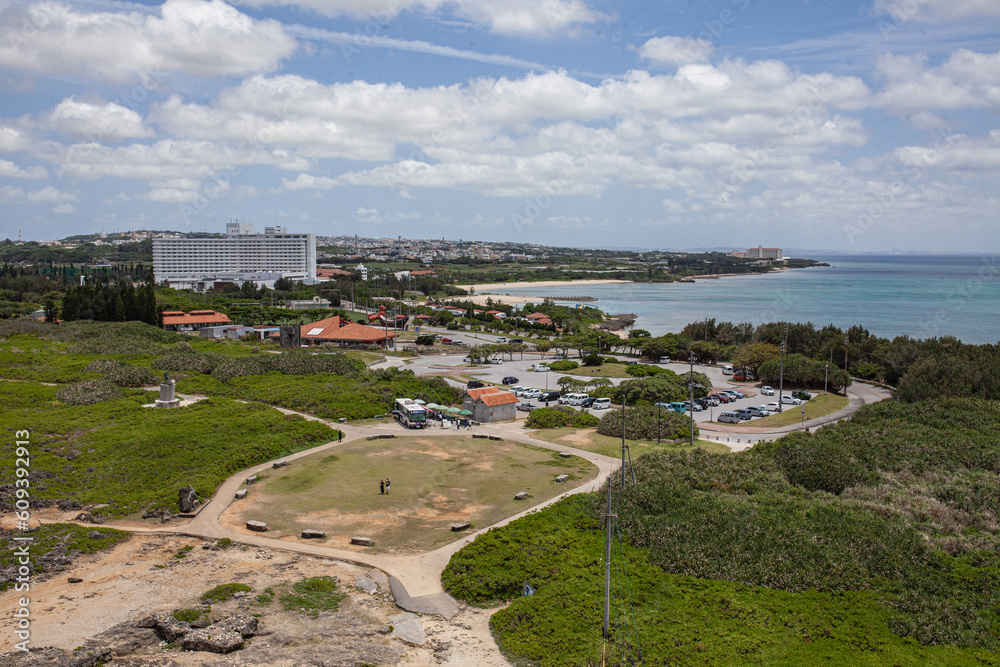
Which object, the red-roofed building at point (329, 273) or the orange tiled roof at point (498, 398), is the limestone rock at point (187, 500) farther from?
the red-roofed building at point (329, 273)

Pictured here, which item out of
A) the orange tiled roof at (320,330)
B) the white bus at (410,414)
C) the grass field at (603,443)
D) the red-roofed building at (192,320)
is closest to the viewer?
the grass field at (603,443)

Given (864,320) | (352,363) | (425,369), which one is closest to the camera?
(352,363)

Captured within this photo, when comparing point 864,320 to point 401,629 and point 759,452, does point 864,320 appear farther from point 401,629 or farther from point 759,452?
point 401,629

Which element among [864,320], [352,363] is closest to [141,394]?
[352,363]

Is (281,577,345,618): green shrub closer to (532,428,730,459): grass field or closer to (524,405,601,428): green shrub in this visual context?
(532,428,730,459): grass field

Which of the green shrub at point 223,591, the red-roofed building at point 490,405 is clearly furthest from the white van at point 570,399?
the green shrub at point 223,591

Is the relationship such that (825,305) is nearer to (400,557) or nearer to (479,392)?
(479,392)
